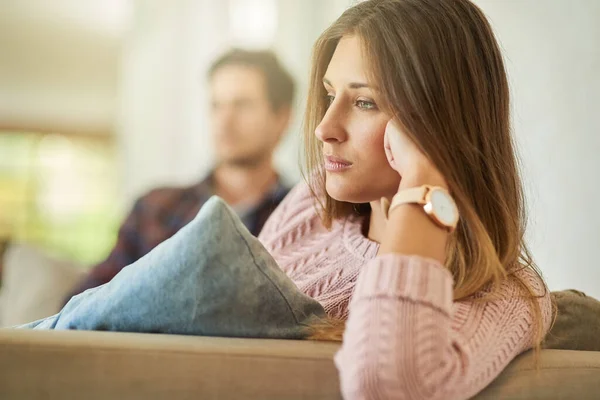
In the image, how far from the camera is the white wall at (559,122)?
162cm

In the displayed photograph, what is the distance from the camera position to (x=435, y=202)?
0.79 m

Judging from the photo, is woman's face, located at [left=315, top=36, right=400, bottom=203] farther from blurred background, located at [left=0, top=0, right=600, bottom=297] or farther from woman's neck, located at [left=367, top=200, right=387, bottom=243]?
blurred background, located at [left=0, top=0, right=600, bottom=297]

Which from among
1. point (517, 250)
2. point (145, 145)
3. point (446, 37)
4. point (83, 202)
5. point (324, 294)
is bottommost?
point (83, 202)

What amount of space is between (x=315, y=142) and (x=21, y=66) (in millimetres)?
5573

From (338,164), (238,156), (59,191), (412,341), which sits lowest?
(59,191)

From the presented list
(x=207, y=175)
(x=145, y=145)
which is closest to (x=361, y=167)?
(x=207, y=175)

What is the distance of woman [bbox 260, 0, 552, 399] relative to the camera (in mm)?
709

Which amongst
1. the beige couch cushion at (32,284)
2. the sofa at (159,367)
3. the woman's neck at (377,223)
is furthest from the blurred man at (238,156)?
the sofa at (159,367)

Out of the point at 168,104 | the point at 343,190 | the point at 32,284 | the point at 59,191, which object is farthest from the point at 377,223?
the point at 59,191

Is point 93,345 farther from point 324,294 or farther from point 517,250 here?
point 517,250

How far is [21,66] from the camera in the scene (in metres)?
6.14

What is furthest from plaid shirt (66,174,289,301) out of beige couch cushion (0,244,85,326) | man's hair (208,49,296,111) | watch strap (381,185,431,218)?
watch strap (381,185,431,218)

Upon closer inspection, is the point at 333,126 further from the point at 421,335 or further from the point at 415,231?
the point at 421,335

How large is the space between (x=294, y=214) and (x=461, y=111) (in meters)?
0.50
